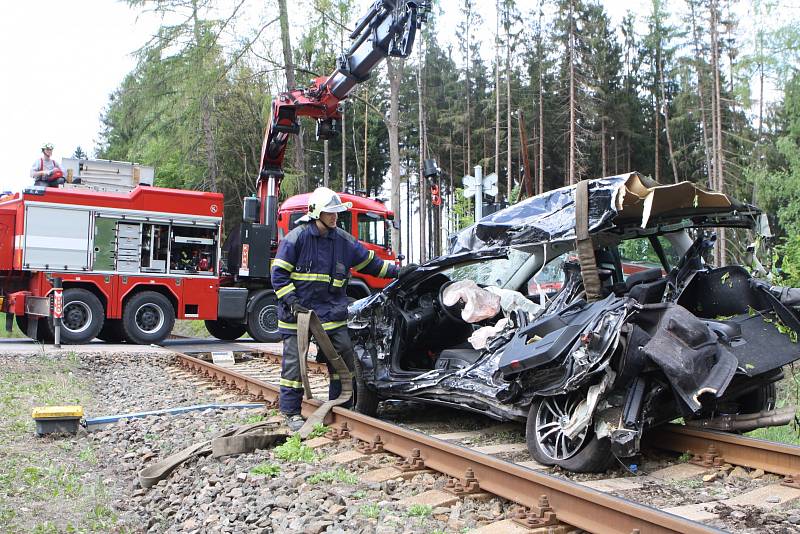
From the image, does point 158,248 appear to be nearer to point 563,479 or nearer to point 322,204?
point 322,204

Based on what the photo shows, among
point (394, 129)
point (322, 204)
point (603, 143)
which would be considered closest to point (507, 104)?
point (603, 143)

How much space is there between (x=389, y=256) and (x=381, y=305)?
9.19m

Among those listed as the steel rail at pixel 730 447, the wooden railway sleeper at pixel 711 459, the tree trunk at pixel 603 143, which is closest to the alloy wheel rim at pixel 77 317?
the steel rail at pixel 730 447

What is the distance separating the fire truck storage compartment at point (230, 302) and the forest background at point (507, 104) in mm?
4946

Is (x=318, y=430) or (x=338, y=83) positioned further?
→ (x=338, y=83)

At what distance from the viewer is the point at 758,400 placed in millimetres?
5520

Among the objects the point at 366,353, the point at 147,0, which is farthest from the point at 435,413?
the point at 147,0

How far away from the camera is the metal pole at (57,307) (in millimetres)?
13570

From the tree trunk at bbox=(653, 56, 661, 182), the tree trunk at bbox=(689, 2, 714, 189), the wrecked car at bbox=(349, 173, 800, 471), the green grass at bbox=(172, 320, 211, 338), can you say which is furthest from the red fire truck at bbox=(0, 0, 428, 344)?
the tree trunk at bbox=(653, 56, 661, 182)

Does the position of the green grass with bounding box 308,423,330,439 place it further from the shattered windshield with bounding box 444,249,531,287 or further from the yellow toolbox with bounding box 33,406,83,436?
the yellow toolbox with bounding box 33,406,83,436

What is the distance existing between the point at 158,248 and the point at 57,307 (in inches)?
91.9

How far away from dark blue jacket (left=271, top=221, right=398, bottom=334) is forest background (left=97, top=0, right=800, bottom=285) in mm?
12307

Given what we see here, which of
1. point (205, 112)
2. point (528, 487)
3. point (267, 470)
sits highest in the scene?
point (205, 112)

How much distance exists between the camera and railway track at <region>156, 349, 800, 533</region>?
11.3 feet
